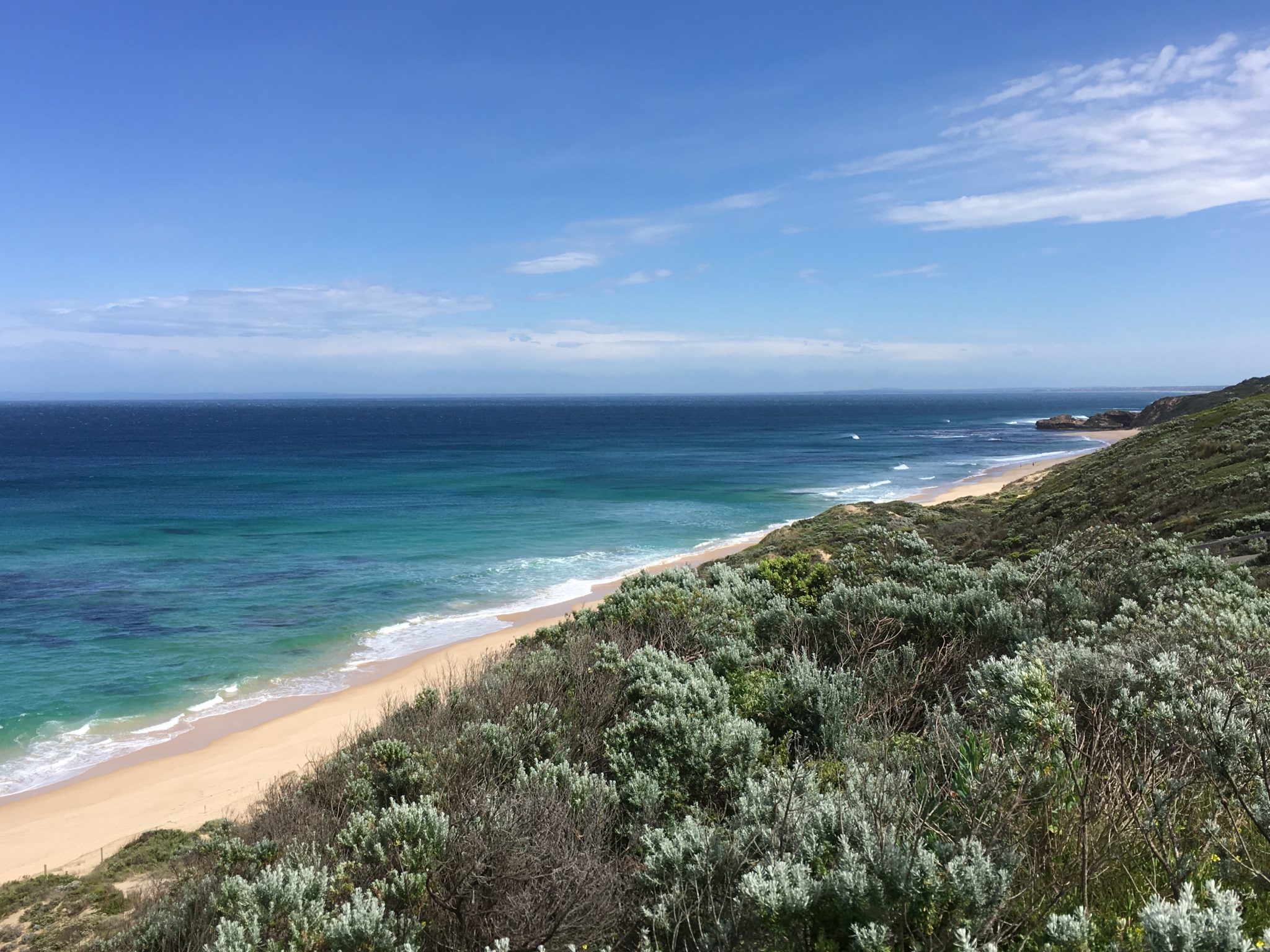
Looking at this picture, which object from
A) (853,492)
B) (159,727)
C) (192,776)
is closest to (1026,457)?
(853,492)

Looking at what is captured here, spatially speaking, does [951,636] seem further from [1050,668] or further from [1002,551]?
[1002,551]

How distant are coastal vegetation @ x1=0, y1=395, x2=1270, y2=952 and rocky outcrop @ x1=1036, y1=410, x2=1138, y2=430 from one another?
97961mm

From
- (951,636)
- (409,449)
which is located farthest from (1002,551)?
(409,449)

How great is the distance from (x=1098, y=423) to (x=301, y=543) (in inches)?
3903

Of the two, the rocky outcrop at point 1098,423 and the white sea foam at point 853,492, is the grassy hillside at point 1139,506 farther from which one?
the rocky outcrop at point 1098,423

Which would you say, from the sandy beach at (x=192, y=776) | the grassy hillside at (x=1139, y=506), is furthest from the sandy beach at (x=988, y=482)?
the sandy beach at (x=192, y=776)

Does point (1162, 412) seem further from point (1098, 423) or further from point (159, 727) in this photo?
point (159, 727)

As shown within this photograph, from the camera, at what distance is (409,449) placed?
8062 centimetres

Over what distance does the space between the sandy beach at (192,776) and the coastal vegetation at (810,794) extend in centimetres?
166

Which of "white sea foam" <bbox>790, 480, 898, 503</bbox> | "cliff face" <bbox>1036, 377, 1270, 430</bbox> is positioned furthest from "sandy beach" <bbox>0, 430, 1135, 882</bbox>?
"cliff face" <bbox>1036, 377, 1270, 430</bbox>

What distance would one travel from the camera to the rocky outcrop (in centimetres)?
9225

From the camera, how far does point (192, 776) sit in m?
13.1

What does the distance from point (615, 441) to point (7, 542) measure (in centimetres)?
6549

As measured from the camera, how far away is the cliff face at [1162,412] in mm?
42688
